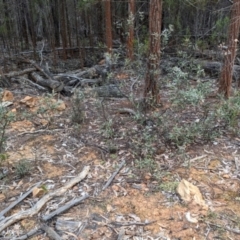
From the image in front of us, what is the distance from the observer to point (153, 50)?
4887 mm

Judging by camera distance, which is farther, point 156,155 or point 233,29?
point 233,29

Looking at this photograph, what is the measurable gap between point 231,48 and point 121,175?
365 cm

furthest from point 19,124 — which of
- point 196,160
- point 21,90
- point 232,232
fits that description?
point 232,232

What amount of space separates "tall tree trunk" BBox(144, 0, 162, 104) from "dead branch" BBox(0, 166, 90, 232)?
2.17 m

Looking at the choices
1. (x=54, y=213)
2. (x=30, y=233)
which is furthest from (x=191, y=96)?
(x=30, y=233)

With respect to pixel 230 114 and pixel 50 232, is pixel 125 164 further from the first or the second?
pixel 230 114

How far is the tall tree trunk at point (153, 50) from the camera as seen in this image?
186 inches

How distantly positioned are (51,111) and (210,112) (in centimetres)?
302

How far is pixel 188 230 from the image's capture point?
277 centimetres

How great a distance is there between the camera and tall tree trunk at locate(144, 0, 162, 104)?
473 centimetres

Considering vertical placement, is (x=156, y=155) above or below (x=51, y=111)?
below

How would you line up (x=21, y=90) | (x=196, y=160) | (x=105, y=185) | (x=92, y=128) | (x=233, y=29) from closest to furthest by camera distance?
1. (x=105, y=185)
2. (x=196, y=160)
3. (x=92, y=128)
4. (x=233, y=29)
5. (x=21, y=90)

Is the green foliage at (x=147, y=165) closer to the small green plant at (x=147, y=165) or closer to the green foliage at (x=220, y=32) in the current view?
the small green plant at (x=147, y=165)

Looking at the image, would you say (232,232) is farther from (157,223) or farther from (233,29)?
(233,29)
